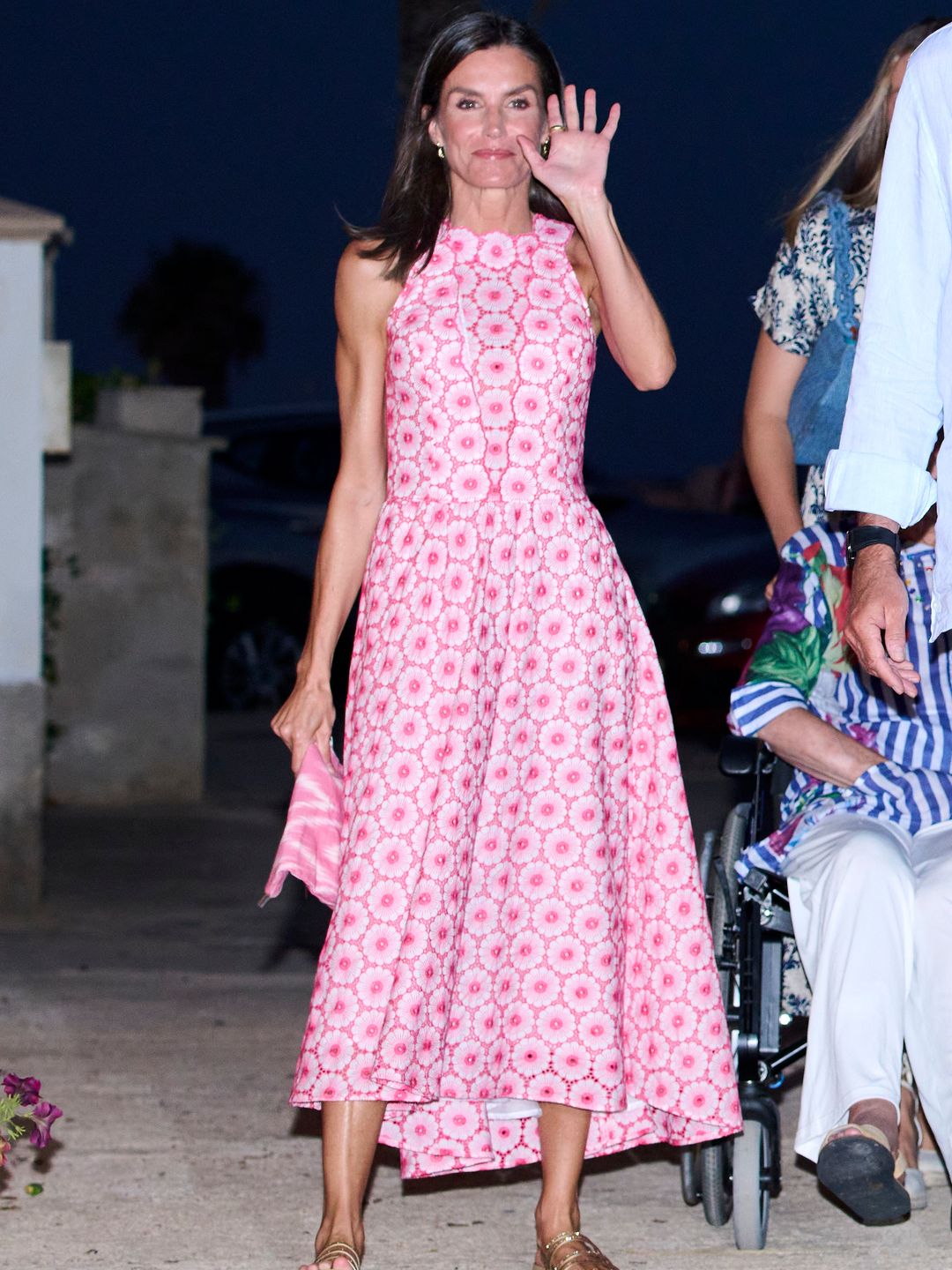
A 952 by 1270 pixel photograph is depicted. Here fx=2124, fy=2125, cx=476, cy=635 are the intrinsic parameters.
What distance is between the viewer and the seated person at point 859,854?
357 cm

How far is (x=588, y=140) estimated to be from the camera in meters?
3.74

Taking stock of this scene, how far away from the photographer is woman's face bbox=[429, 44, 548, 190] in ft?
12.4

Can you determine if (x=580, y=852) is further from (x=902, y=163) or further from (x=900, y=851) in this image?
(x=902, y=163)

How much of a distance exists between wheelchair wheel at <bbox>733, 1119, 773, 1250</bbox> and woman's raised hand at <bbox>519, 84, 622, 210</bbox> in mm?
1677

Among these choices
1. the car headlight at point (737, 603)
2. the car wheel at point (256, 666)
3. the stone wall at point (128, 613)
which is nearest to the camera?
the stone wall at point (128, 613)

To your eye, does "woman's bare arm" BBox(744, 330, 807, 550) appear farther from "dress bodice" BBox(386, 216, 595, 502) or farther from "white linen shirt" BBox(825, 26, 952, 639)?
"white linen shirt" BBox(825, 26, 952, 639)

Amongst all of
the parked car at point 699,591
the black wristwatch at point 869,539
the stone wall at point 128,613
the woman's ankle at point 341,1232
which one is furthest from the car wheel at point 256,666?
the black wristwatch at point 869,539

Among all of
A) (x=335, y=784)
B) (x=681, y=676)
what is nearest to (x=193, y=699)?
(x=681, y=676)

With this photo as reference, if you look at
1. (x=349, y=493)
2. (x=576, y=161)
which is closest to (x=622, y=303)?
(x=576, y=161)

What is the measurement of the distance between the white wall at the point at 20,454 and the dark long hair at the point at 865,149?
3337mm

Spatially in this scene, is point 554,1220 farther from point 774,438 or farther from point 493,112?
point 493,112

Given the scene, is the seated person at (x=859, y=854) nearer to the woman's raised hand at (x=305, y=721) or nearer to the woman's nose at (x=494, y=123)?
the woman's raised hand at (x=305, y=721)

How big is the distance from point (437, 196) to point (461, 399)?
0.43 metres

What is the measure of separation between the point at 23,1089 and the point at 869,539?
66.0 inches
